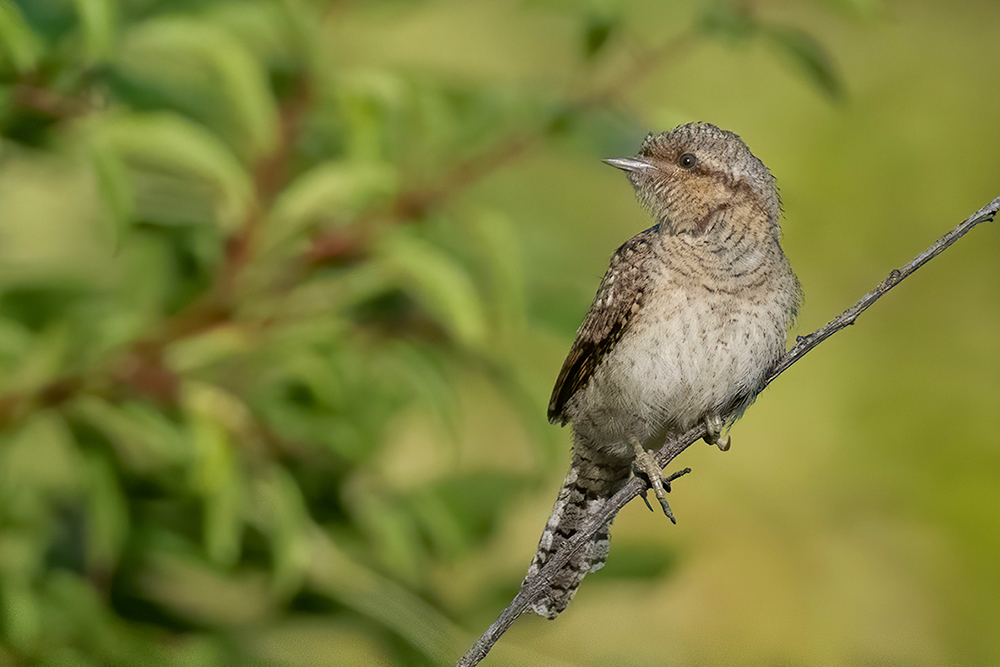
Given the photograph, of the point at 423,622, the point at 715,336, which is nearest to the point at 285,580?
the point at 423,622

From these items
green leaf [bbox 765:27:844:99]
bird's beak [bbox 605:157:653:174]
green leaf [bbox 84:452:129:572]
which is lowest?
bird's beak [bbox 605:157:653:174]

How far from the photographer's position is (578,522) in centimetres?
193

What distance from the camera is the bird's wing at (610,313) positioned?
229cm

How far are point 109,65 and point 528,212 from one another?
8.37 ft

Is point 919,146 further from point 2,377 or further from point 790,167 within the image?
point 2,377

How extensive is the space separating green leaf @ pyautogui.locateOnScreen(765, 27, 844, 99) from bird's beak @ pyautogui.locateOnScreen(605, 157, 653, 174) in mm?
782

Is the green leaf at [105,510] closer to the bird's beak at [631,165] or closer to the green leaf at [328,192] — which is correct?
the green leaf at [328,192]

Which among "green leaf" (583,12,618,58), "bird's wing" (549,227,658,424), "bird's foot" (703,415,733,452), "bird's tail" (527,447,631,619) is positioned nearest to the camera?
"bird's tail" (527,447,631,619)

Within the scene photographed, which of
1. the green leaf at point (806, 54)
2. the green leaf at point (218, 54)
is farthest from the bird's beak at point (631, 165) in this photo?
the green leaf at point (218, 54)

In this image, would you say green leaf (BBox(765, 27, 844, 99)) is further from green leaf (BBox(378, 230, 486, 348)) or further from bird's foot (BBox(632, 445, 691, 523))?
bird's foot (BBox(632, 445, 691, 523))

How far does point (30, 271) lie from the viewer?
115 inches

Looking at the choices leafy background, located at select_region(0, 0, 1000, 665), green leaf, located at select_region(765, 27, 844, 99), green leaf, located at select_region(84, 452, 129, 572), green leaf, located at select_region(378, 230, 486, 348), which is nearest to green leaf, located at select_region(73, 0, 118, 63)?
leafy background, located at select_region(0, 0, 1000, 665)

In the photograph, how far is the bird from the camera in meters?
2.03

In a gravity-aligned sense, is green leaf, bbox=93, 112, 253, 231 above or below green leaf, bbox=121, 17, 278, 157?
below
